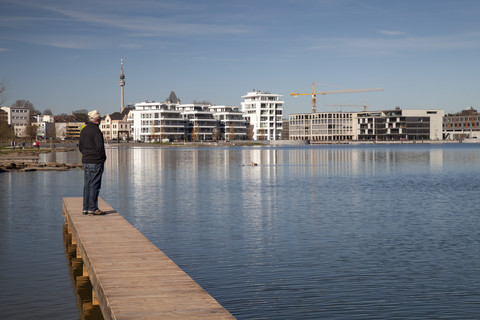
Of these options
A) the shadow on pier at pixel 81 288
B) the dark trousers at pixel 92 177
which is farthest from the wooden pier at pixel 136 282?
the dark trousers at pixel 92 177

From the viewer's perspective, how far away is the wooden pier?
9930 millimetres

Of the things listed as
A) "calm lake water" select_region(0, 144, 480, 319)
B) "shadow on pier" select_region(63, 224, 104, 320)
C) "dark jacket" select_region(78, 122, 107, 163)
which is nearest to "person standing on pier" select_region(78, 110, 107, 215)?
"dark jacket" select_region(78, 122, 107, 163)

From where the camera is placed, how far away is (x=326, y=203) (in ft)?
118

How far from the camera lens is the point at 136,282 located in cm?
1195

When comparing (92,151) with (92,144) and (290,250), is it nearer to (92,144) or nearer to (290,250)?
(92,144)

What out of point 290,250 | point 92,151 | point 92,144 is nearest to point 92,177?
point 92,151

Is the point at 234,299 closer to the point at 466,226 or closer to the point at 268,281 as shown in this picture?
the point at 268,281

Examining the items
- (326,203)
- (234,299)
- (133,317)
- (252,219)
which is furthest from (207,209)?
(133,317)

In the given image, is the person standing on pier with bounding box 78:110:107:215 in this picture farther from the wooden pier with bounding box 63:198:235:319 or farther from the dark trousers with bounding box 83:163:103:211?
the wooden pier with bounding box 63:198:235:319

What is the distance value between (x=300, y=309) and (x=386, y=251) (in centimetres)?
772

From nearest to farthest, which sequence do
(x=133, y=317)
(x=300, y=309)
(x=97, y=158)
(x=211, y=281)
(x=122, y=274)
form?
(x=133, y=317), (x=122, y=274), (x=300, y=309), (x=211, y=281), (x=97, y=158)

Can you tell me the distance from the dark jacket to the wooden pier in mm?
2679

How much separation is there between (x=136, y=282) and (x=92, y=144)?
908cm

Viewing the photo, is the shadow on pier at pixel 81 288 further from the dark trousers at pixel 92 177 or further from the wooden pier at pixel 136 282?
the dark trousers at pixel 92 177
